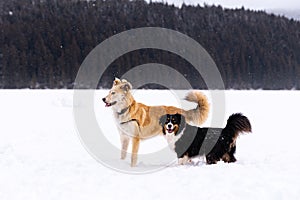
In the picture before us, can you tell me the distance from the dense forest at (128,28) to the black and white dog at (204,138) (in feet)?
156

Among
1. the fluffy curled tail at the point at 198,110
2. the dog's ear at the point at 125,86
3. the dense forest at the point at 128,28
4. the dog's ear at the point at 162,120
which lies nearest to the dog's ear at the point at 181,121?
the dog's ear at the point at 162,120

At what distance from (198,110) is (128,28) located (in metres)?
63.0

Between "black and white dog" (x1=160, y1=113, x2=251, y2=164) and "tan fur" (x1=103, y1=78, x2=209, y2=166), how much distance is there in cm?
47

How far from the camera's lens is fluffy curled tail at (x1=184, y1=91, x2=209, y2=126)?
7.82m

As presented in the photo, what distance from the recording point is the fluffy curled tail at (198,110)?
7816mm

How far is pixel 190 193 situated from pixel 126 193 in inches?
35.4

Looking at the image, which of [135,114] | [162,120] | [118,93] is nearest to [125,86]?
[118,93]

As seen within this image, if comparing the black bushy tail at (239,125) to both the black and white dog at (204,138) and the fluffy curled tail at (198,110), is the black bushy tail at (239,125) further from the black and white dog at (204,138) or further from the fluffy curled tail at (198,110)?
the fluffy curled tail at (198,110)

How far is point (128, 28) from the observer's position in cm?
6931

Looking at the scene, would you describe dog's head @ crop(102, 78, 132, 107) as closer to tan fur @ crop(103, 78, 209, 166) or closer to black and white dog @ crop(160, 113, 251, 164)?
tan fur @ crop(103, 78, 209, 166)

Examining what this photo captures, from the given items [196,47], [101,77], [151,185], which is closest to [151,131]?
Result: [151,185]

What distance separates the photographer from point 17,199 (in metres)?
5.12

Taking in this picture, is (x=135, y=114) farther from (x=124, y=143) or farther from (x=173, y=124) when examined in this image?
(x=173, y=124)

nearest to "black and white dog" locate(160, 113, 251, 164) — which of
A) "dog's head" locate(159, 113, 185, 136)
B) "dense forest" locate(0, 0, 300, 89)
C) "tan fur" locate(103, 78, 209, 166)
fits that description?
"dog's head" locate(159, 113, 185, 136)
